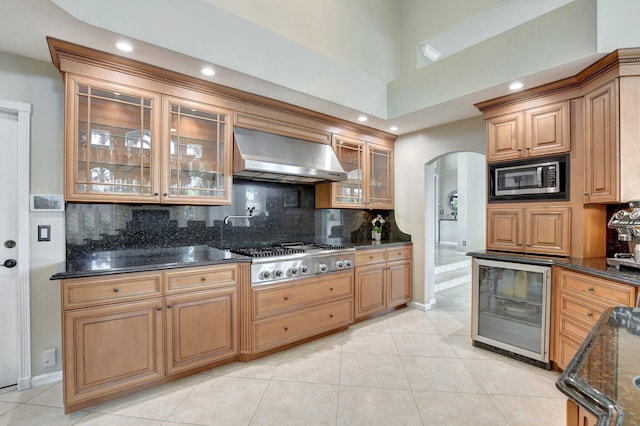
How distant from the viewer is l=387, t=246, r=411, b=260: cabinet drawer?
3947mm

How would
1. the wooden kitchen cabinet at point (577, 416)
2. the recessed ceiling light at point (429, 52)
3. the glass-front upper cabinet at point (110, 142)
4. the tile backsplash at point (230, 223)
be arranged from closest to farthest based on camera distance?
1. the wooden kitchen cabinet at point (577, 416)
2. the glass-front upper cabinet at point (110, 142)
3. the tile backsplash at point (230, 223)
4. the recessed ceiling light at point (429, 52)

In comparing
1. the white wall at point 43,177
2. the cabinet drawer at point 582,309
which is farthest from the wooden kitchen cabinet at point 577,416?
the white wall at point 43,177

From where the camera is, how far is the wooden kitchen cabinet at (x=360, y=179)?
12.4ft

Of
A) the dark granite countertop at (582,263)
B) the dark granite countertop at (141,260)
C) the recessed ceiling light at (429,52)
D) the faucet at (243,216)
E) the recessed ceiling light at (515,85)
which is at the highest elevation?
the recessed ceiling light at (429,52)

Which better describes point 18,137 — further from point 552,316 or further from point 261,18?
point 552,316

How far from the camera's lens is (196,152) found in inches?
107

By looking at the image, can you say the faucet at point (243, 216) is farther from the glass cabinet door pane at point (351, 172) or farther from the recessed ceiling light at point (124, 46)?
the recessed ceiling light at point (124, 46)

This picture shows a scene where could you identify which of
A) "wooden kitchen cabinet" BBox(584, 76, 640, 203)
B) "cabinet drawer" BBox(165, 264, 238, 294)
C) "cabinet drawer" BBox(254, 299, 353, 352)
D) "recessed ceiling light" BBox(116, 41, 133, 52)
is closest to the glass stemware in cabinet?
"recessed ceiling light" BBox(116, 41, 133, 52)

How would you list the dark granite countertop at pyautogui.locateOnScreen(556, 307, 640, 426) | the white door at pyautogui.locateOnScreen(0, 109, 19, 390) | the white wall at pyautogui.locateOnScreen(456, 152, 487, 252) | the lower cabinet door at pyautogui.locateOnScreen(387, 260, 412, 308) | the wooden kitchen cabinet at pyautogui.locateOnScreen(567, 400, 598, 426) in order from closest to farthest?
the dark granite countertop at pyautogui.locateOnScreen(556, 307, 640, 426), the wooden kitchen cabinet at pyautogui.locateOnScreen(567, 400, 598, 426), the white door at pyautogui.locateOnScreen(0, 109, 19, 390), the lower cabinet door at pyautogui.locateOnScreen(387, 260, 412, 308), the white wall at pyautogui.locateOnScreen(456, 152, 487, 252)

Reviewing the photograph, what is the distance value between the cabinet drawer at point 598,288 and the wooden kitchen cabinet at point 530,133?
3.77ft

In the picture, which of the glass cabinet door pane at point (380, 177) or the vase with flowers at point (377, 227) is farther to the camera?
the vase with flowers at point (377, 227)

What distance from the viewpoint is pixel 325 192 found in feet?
12.4

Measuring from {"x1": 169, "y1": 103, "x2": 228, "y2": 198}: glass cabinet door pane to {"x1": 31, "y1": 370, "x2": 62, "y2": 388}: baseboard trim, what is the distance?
5.57ft

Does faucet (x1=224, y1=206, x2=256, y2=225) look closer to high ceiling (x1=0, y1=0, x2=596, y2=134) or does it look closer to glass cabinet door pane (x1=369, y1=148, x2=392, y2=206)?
high ceiling (x1=0, y1=0, x2=596, y2=134)
